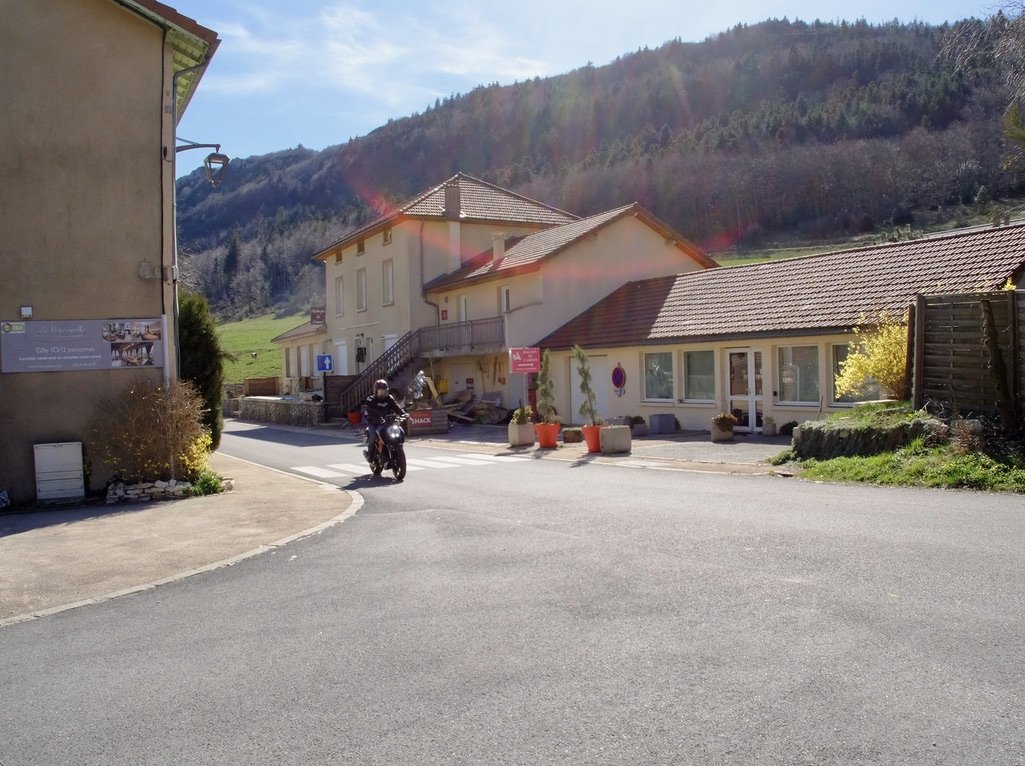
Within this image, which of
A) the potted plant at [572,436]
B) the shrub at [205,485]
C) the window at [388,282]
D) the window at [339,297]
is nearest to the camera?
the shrub at [205,485]

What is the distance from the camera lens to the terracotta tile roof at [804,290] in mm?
20891

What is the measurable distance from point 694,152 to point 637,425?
3145 inches

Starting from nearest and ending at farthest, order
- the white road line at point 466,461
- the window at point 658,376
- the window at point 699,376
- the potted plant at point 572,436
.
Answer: the white road line at point 466,461
the potted plant at point 572,436
the window at point 699,376
the window at point 658,376

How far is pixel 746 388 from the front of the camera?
24312 millimetres

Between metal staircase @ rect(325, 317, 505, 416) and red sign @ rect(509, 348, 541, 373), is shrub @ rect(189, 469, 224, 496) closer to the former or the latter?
red sign @ rect(509, 348, 541, 373)

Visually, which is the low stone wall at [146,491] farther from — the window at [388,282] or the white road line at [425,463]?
the window at [388,282]

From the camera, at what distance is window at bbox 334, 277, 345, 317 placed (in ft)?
150

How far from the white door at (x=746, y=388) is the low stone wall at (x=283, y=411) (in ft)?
58.0

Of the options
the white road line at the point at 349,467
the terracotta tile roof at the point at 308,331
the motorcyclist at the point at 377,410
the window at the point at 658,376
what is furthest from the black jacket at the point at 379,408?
the terracotta tile roof at the point at 308,331

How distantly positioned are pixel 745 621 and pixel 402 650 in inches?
83.8

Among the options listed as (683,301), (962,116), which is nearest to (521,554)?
(683,301)

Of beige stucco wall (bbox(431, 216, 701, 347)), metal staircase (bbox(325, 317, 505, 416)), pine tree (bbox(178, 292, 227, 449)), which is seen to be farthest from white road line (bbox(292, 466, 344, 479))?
metal staircase (bbox(325, 317, 505, 416))

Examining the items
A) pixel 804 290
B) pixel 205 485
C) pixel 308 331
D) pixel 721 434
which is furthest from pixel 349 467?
pixel 308 331

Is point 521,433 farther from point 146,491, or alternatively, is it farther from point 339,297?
point 339,297
